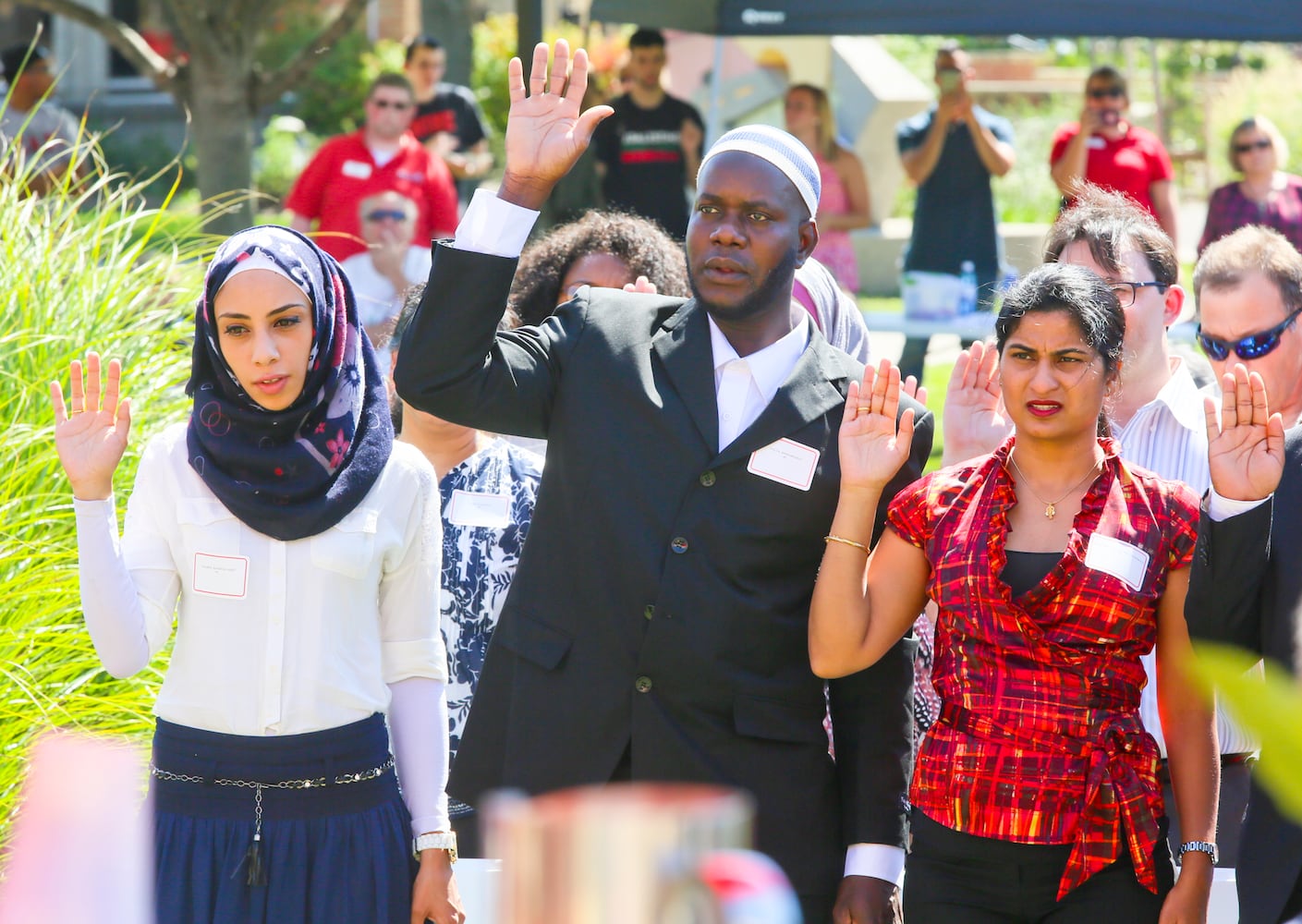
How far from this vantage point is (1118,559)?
2.65m

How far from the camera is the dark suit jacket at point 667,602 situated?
260cm

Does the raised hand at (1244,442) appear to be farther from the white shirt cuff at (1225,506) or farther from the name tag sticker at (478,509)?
the name tag sticker at (478,509)

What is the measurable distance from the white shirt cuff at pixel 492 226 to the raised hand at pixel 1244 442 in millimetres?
1195

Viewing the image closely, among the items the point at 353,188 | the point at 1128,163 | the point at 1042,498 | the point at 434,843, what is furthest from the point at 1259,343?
the point at 1128,163

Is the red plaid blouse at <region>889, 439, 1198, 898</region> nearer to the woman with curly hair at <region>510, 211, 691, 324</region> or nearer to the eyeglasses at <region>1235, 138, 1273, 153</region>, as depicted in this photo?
the woman with curly hair at <region>510, 211, 691, 324</region>

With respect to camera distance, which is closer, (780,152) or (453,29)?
(780,152)

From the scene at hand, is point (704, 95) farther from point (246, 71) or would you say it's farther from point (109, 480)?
point (109, 480)

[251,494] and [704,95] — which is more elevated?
[704,95]

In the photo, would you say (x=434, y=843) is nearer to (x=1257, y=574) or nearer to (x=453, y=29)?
(x=1257, y=574)

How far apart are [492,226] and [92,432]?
0.75 meters

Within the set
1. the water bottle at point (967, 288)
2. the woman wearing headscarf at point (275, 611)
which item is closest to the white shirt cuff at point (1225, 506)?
the woman wearing headscarf at point (275, 611)

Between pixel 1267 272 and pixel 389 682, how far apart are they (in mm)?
2134

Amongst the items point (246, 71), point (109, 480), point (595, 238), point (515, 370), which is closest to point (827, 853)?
point (515, 370)

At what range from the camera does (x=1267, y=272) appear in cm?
338
